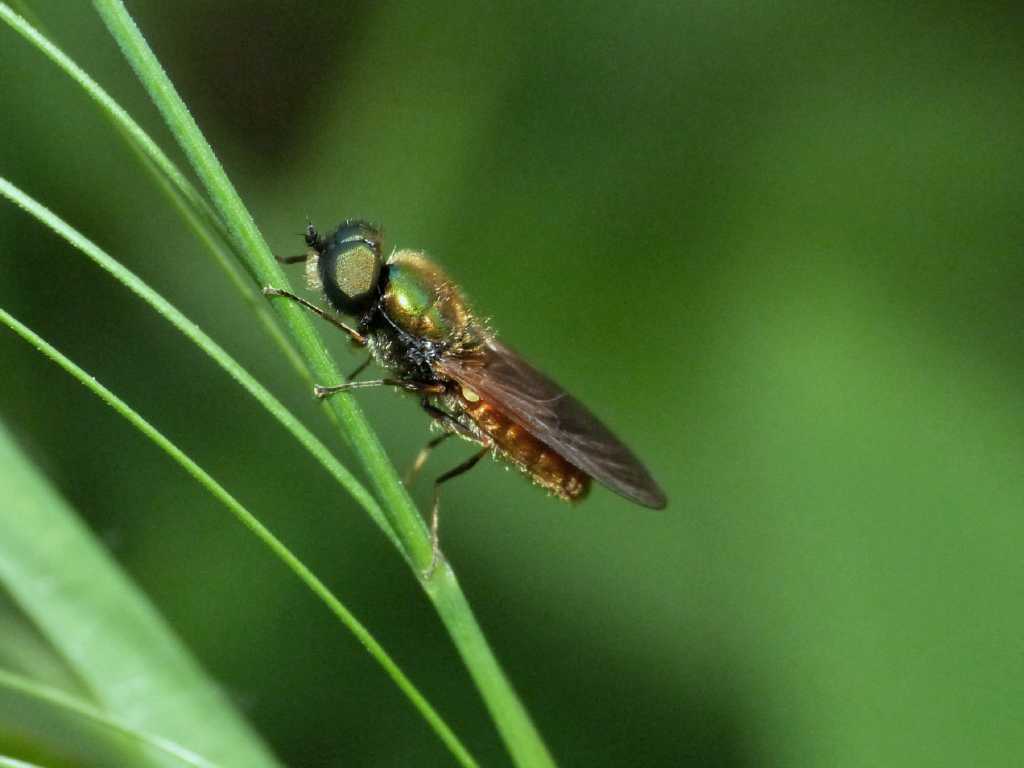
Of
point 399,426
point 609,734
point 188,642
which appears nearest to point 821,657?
point 609,734

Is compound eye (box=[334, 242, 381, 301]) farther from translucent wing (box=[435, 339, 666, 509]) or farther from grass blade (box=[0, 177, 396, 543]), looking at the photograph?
grass blade (box=[0, 177, 396, 543])

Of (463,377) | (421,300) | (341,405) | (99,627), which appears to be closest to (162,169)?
(341,405)

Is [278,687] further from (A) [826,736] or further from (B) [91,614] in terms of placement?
(B) [91,614]

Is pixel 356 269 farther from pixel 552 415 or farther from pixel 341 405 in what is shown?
pixel 341 405

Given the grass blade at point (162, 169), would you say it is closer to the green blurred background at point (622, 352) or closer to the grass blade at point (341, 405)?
the grass blade at point (341, 405)

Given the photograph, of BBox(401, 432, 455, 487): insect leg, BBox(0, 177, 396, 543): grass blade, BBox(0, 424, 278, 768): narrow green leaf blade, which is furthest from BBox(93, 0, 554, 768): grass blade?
BBox(401, 432, 455, 487): insect leg

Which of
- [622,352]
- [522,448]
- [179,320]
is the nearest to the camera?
[179,320]
